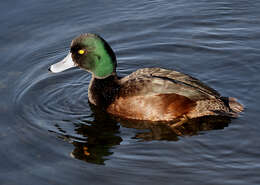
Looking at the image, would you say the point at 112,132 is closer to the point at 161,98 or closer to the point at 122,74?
the point at 161,98

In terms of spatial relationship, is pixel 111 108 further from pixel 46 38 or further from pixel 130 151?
pixel 46 38

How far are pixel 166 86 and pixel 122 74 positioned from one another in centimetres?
195

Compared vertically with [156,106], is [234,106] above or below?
below

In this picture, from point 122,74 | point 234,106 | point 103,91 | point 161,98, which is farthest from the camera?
point 122,74

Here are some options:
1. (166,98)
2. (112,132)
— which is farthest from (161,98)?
(112,132)

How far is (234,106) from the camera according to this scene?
779 cm

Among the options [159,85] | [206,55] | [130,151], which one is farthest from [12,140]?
[206,55]

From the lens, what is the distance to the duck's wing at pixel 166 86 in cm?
762

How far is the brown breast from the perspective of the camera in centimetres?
763

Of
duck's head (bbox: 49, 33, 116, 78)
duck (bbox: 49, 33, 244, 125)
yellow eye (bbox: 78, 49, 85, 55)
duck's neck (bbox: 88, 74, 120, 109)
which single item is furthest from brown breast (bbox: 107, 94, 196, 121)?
yellow eye (bbox: 78, 49, 85, 55)

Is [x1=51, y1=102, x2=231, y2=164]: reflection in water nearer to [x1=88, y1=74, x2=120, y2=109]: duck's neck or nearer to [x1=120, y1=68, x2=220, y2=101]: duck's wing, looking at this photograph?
[x1=88, y1=74, x2=120, y2=109]: duck's neck

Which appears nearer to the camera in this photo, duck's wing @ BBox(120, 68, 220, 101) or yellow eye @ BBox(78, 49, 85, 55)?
duck's wing @ BBox(120, 68, 220, 101)

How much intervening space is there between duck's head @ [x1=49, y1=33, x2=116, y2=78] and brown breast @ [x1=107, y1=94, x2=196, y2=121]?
0.77m

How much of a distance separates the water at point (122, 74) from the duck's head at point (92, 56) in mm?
642
